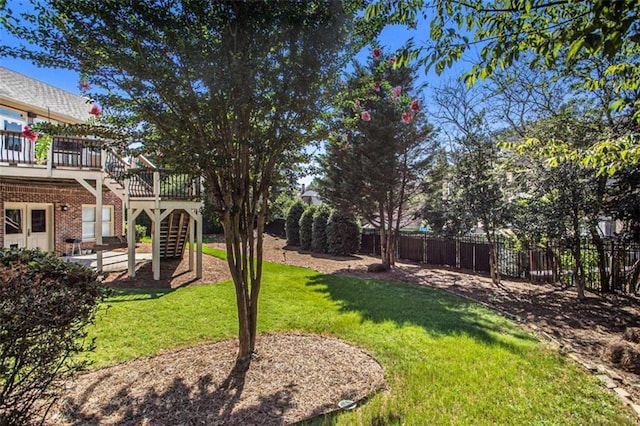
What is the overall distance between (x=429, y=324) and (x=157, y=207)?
7.20 meters

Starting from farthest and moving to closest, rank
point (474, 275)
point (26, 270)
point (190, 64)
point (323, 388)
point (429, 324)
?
point (474, 275) < point (429, 324) < point (323, 388) < point (190, 64) < point (26, 270)

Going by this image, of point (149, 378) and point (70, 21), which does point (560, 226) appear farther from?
point (70, 21)

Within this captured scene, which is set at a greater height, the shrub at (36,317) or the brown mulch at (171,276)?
the shrub at (36,317)

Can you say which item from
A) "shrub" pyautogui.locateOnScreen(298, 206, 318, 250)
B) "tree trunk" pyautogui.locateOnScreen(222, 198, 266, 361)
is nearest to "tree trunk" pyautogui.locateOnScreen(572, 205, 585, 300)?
"tree trunk" pyautogui.locateOnScreen(222, 198, 266, 361)

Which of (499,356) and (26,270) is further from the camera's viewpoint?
(499,356)

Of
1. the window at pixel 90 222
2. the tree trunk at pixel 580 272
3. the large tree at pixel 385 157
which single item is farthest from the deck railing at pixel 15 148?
the tree trunk at pixel 580 272

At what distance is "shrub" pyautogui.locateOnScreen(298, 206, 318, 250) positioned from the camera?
56.5 ft

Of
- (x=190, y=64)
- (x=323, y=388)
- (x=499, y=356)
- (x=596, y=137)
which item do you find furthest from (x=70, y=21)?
(x=596, y=137)

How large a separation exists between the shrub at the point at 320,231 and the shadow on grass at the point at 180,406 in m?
12.5

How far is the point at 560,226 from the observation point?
24.4 feet

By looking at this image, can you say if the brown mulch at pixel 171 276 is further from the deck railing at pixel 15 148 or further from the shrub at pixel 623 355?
the shrub at pixel 623 355

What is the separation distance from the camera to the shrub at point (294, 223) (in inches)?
747

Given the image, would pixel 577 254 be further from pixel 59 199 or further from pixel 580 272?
pixel 59 199

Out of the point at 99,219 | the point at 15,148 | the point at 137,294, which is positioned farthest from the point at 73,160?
the point at 137,294
